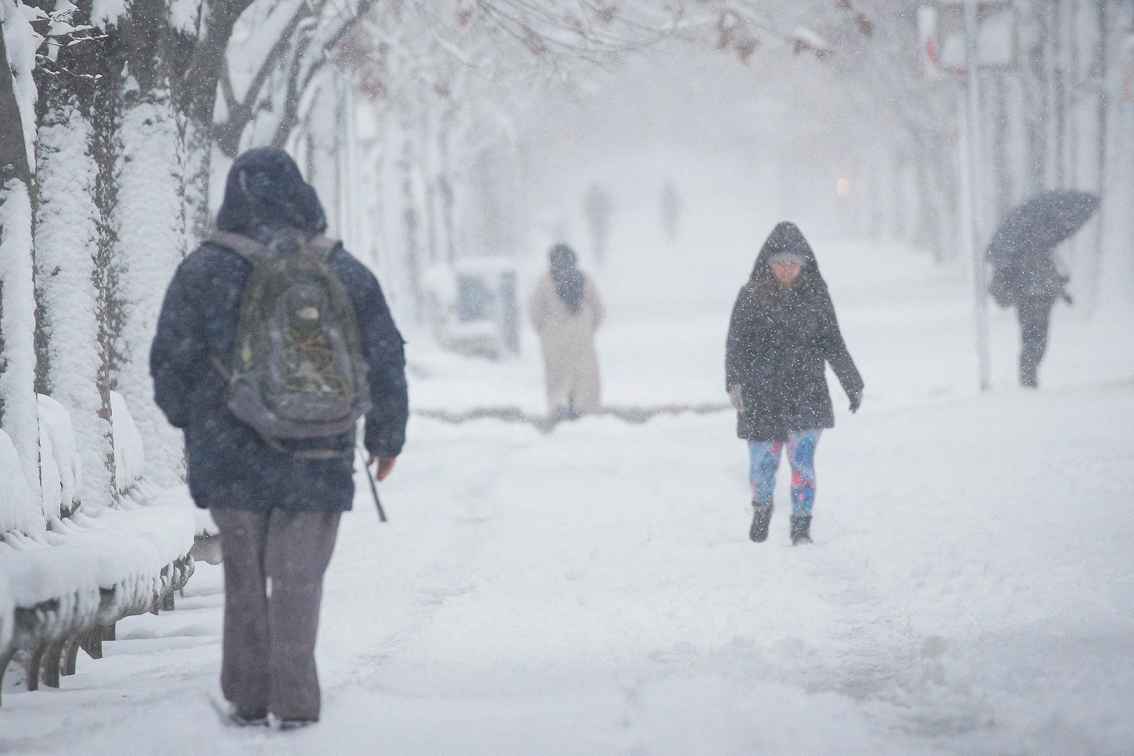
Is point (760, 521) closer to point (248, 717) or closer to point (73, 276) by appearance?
point (73, 276)

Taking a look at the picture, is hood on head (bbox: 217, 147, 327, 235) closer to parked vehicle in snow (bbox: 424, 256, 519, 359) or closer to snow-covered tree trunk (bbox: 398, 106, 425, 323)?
parked vehicle in snow (bbox: 424, 256, 519, 359)

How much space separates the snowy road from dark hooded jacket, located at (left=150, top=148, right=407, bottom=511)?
77cm

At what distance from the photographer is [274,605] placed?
5297 mm

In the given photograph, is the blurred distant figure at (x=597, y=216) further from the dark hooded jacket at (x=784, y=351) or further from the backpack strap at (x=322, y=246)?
the backpack strap at (x=322, y=246)

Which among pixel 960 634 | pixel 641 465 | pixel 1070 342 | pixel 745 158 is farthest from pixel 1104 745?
pixel 745 158

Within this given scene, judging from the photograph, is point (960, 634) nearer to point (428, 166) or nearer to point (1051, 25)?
point (1051, 25)

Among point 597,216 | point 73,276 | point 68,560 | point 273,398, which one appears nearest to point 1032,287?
point 73,276

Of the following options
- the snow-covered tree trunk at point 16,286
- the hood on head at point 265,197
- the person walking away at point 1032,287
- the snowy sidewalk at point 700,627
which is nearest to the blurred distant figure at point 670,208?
the person walking away at point 1032,287

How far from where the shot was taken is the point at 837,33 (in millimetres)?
23688

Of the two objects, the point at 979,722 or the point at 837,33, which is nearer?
the point at 979,722

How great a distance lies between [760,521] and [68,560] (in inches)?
167

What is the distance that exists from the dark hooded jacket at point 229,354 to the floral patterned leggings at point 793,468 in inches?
158

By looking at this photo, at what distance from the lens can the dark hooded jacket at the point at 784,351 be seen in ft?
29.5

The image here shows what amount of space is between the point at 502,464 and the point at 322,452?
9.24m
